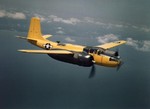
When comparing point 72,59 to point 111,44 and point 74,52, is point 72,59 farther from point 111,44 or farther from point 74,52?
point 111,44

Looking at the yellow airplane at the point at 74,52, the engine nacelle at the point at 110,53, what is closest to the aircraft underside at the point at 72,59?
the yellow airplane at the point at 74,52

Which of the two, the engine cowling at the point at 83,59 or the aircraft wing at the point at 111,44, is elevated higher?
the aircraft wing at the point at 111,44

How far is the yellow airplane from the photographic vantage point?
12.8 feet

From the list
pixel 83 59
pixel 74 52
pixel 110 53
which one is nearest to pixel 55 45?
pixel 74 52

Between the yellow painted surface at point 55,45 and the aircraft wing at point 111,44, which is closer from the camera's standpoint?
the yellow painted surface at point 55,45

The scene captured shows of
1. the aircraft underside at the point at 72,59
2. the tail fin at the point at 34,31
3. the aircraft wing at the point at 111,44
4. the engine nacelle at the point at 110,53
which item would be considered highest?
the tail fin at the point at 34,31

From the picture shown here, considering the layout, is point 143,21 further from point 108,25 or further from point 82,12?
point 82,12

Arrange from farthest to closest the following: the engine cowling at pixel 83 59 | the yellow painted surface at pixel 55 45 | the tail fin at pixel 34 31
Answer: the tail fin at pixel 34 31 < the yellow painted surface at pixel 55 45 < the engine cowling at pixel 83 59

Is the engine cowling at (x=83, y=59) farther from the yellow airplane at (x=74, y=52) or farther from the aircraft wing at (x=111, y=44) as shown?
the aircraft wing at (x=111, y=44)

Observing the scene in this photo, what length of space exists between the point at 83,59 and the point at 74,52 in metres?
0.16

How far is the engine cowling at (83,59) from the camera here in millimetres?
3867

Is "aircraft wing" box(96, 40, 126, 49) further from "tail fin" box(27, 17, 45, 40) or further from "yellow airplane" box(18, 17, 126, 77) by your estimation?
"tail fin" box(27, 17, 45, 40)

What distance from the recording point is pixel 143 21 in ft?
14.7

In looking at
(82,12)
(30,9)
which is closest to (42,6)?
(30,9)
